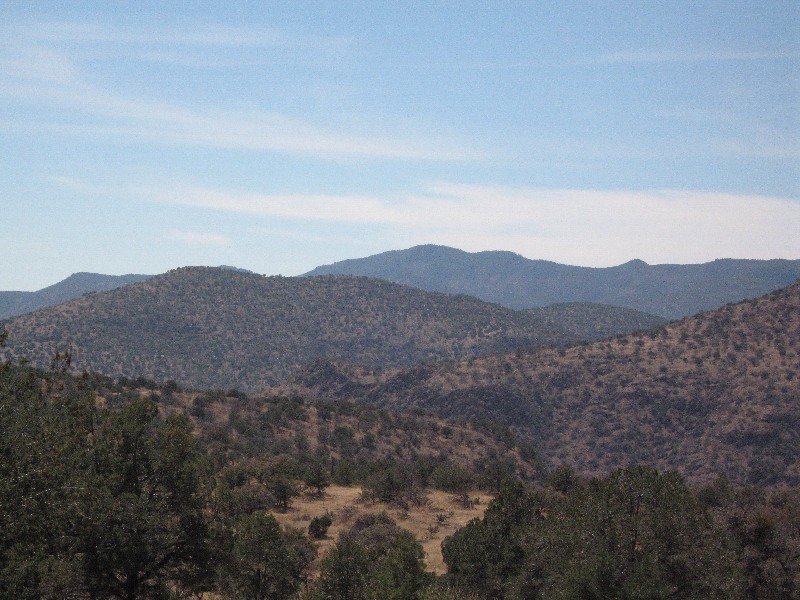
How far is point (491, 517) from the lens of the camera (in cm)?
2823

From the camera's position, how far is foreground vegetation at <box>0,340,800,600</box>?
1630cm

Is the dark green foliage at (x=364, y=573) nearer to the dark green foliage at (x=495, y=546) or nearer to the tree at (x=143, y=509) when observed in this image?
the dark green foliage at (x=495, y=546)

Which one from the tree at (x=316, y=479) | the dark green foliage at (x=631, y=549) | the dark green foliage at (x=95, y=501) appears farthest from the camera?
the tree at (x=316, y=479)

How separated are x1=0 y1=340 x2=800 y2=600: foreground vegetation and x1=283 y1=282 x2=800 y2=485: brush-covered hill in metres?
59.5

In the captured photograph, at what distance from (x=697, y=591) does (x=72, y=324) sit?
142 m

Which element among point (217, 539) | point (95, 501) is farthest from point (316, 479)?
point (95, 501)

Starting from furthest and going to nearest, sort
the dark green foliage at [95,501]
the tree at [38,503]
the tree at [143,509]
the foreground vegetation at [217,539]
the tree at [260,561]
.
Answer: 1. the tree at [260,561]
2. the tree at [143,509]
3. the foreground vegetation at [217,539]
4. the dark green foliage at [95,501]
5. the tree at [38,503]

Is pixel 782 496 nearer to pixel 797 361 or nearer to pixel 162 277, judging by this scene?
pixel 797 361

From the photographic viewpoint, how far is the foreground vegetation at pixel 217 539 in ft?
53.5

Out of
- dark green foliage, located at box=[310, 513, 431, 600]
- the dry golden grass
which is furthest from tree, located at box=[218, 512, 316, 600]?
the dry golden grass

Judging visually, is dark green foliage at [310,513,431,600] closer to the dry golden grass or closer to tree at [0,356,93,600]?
tree at [0,356,93,600]

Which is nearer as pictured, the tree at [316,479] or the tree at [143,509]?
the tree at [143,509]

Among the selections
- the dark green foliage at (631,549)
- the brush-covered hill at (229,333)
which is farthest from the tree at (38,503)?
the brush-covered hill at (229,333)

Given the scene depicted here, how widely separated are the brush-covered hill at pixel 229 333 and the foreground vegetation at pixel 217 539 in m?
104
